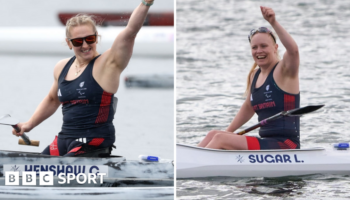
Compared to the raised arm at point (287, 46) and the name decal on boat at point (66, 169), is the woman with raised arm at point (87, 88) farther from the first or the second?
the raised arm at point (287, 46)

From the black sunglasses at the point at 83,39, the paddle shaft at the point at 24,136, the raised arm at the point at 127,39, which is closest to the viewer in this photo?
the raised arm at the point at 127,39

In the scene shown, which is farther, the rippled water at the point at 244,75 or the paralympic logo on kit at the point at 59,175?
the rippled water at the point at 244,75

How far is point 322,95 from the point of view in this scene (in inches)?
312

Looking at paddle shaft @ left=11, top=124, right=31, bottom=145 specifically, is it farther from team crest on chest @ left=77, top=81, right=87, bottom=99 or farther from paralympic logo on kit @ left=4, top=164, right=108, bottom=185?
team crest on chest @ left=77, top=81, right=87, bottom=99

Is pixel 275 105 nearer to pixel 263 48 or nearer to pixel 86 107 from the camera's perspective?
pixel 263 48

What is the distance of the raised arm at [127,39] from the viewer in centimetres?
334

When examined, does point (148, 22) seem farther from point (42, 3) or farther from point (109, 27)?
point (42, 3)

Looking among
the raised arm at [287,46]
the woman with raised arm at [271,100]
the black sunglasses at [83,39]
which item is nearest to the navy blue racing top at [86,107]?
the black sunglasses at [83,39]

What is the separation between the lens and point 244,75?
912cm

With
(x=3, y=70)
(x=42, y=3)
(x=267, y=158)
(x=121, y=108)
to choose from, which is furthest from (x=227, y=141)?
(x=42, y=3)

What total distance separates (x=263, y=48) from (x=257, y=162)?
0.82m

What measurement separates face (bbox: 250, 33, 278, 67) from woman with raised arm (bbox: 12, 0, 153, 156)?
3.99ft

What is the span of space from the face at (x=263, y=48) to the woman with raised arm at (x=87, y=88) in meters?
1.22

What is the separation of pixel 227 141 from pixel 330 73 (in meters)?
5.13
